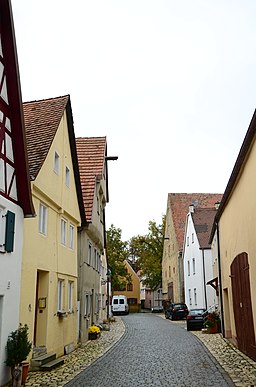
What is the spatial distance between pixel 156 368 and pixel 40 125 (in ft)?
29.9

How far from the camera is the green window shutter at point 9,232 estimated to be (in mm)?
10962

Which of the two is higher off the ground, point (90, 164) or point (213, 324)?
point (90, 164)

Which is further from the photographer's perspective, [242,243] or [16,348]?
[242,243]

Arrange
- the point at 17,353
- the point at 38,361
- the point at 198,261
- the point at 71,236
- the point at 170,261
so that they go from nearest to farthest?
the point at 17,353, the point at 38,361, the point at 71,236, the point at 198,261, the point at 170,261

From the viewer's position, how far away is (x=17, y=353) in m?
10.8

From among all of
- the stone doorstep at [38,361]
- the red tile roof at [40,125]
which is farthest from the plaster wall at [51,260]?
the stone doorstep at [38,361]

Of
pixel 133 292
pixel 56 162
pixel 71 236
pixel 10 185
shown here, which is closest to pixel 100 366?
pixel 10 185

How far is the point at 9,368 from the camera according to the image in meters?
11.0

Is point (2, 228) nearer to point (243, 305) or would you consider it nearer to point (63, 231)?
point (63, 231)

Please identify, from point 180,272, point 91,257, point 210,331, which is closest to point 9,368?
point 91,257

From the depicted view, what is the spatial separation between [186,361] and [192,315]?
544 inches

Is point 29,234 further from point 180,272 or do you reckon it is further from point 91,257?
point 180,272

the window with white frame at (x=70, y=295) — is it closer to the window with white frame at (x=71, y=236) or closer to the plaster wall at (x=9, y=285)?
the window with white frame at (x=71, y=236)

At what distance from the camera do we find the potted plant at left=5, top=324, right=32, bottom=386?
10.5m
